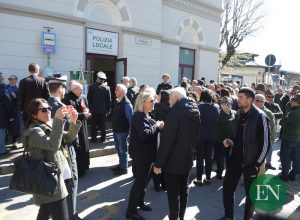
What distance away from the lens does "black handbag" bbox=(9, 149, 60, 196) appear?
9.25ft

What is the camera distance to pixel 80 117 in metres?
5.62

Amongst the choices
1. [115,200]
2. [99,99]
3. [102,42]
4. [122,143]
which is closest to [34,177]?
[115,200]

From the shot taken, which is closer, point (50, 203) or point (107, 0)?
point (50, 203)

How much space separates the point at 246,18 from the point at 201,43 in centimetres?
1419

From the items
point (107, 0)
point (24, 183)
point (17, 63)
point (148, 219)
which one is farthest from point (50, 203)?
point (107, 0)

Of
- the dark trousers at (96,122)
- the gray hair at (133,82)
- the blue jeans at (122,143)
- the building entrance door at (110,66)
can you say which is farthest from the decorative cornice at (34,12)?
the blue jeans at (122,143)

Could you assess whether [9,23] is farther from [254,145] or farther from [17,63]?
[254,145]

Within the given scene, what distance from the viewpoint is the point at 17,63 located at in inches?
351

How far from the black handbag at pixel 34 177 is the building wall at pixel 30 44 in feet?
21.9

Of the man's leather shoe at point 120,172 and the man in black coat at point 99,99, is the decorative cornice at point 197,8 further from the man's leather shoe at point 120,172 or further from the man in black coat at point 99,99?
the man's leather shoe at point 120,172

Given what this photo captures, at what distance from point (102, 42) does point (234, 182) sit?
7977 mm

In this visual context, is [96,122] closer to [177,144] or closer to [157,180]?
[157,180]

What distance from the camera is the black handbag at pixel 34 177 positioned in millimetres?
2818

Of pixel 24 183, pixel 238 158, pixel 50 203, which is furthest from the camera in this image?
pixel 238 158
